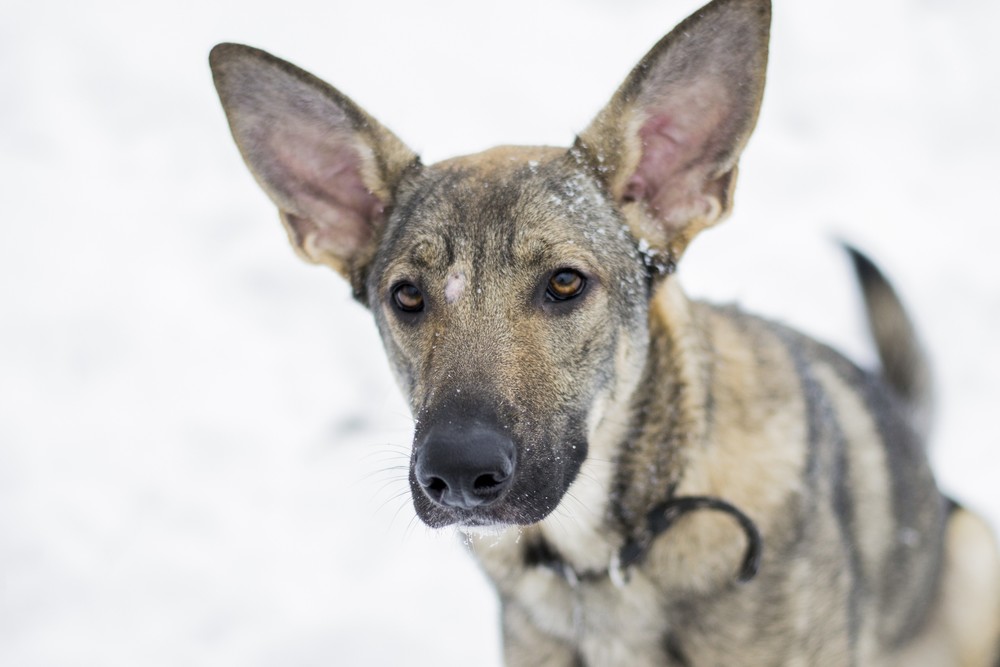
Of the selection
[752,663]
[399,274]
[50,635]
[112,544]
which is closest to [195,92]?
[112,544]

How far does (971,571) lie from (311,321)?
12.7 feet

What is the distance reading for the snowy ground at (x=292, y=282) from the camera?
4.52m

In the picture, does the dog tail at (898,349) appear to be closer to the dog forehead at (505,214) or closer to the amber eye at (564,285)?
the dog forehead at (505,214)

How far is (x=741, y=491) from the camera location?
3.06 m

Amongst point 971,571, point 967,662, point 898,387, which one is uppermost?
point 898,387

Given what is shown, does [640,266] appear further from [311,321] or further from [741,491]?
[311,321]

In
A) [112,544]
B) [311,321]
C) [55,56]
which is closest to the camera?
[112,544]

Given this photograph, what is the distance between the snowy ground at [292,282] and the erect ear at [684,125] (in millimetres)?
1610

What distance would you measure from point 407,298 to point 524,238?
0.44m

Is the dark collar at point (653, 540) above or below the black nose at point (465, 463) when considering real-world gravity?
below

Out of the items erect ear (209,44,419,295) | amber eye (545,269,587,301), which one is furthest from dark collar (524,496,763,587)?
erect ear (209,44,419,295)

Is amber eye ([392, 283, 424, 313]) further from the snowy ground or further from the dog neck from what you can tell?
the snowy ground

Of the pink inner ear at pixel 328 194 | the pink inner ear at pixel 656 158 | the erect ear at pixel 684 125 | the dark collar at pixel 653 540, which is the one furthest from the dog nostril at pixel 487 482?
the pink inner ear at pixel 328 194

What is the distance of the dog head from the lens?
249 centimetres
